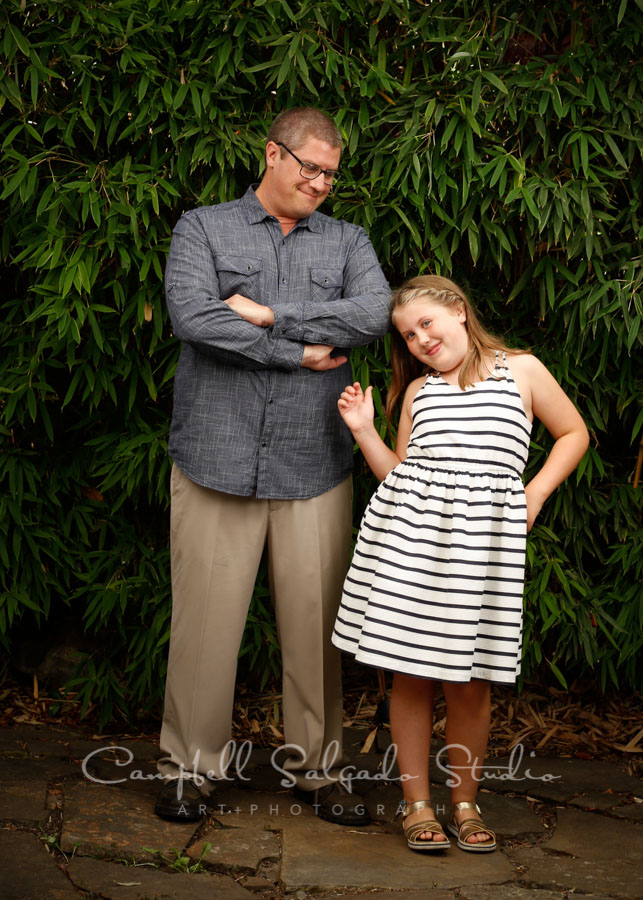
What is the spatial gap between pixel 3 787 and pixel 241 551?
965 millimetres

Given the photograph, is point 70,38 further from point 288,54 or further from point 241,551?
point 241,551

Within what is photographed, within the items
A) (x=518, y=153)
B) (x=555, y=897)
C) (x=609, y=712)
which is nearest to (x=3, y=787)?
(x=555, y=897)

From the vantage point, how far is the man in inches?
98.7

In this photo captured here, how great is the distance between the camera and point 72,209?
3.01 meters

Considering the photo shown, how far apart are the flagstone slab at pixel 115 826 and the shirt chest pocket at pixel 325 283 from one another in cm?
142

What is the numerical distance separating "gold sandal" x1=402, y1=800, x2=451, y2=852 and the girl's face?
108cm

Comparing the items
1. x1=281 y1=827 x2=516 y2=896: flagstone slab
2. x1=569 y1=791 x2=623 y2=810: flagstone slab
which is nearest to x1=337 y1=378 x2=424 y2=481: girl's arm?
x1=281 y1=827 x2=516 y2=896: flagstone slab

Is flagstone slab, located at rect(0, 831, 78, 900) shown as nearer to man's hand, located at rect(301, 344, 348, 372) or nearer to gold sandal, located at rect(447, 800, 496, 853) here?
gold sandal, located at rect(447, 800, 496, 853)

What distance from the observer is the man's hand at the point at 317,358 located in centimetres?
251

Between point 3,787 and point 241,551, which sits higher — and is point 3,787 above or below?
below

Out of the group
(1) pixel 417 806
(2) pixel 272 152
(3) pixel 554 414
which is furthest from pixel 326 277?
(1) pixel 417 806

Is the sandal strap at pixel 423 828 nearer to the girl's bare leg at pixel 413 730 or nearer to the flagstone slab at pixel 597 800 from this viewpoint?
the girl's bare leg at pixel 413 730

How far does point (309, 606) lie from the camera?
104 inches

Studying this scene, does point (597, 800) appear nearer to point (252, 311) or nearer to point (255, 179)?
point (252, 311)
